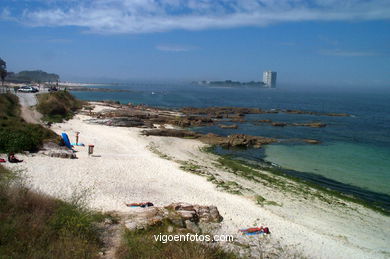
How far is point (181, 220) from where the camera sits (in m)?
8.62

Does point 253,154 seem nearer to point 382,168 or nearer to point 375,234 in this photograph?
point 382,168

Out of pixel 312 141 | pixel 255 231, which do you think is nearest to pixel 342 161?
pixel 312 141

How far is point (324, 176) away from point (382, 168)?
18.7 ft

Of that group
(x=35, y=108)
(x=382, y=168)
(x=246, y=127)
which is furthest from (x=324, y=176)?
(x=35, y=108)

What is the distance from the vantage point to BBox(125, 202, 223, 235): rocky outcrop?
26.6 ft

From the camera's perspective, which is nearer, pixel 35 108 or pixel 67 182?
pixel 67 182

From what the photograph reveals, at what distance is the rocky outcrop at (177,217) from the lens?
8.10 meters

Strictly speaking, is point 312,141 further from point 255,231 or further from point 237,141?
point 255,231

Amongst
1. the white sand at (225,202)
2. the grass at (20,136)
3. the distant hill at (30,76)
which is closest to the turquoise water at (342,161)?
the white sand at (225,202)

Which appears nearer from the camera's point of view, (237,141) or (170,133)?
(237,141)

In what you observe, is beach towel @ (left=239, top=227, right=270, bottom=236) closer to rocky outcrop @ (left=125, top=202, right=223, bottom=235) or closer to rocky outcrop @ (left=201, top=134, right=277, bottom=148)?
rocky outcrop @ (left=125, top=202, right=223, bottom=235)

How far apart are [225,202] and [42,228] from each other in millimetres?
7430

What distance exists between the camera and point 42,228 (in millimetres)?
6160

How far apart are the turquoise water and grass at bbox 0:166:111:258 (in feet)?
53.5
